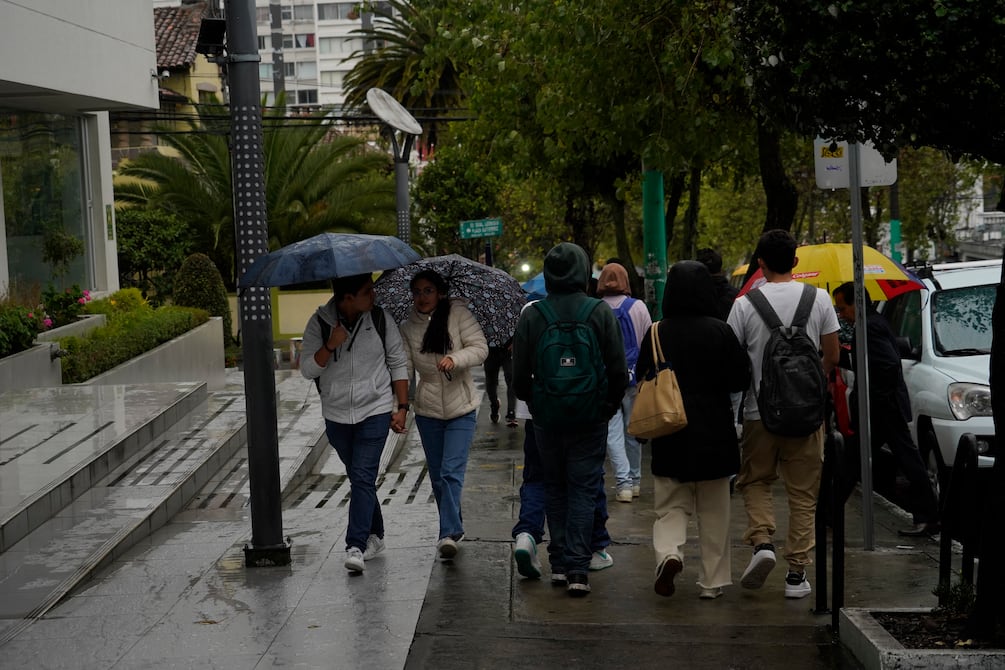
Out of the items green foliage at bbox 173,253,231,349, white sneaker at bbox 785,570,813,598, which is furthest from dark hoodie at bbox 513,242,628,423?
green foliage at bbox 173,253,231,349

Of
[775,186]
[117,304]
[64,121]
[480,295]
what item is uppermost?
[64,121]

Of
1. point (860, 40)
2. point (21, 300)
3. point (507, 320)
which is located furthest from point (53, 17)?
point (860, 40)

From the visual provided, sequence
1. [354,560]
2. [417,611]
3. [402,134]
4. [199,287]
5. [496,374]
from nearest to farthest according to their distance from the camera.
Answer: [417,611], [354,560], [496,374], [402,134], [199,287]

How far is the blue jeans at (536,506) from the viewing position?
7.52m

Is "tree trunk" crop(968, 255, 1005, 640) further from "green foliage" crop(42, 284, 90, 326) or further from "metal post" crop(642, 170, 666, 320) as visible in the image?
"green foliage" crop(42, 284, 90, 326)

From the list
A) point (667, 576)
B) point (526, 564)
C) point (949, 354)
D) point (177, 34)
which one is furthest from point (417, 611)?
point (177, 34)

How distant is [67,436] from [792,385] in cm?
662

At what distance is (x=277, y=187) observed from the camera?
32.8m

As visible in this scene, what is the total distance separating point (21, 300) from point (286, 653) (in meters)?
11.7

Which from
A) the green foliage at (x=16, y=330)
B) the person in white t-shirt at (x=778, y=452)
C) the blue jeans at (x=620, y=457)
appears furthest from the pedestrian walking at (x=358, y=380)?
the green foliage at (x=16, y=330)

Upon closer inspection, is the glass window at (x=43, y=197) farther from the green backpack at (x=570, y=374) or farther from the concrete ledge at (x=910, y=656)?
the concrete ledge at (x=910, y=656)

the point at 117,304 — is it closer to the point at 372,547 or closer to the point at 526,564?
the point at 372,547

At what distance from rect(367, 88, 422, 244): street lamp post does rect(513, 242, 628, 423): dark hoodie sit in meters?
10.6

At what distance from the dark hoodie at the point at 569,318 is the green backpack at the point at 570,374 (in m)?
0.04
